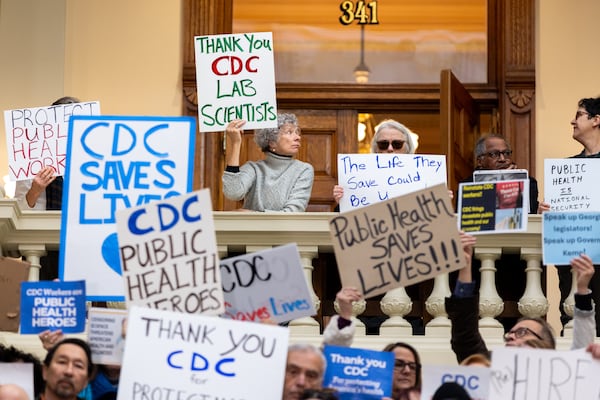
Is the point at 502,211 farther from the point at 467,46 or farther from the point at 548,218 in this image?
the point at 467,46

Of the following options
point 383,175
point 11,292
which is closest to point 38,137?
point 11,292

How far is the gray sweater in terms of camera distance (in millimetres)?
9750

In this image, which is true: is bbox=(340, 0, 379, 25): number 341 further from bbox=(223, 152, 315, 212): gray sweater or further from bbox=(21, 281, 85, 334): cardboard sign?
bbox=(21, 281, 85, 334): cardboard sign

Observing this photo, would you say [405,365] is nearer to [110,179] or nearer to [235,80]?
[110,179]

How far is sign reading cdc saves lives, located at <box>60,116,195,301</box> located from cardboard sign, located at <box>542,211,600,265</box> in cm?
165

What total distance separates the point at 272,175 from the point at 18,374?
2313 mm

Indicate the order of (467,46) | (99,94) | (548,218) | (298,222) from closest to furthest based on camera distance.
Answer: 1. (548,218)
2. (298,222)
3. (99,94)
4. (467,46)

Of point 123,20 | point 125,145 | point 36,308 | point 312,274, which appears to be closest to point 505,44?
point 123,20

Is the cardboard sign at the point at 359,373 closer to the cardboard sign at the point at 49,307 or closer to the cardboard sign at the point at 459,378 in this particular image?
the cardboard sign at the point at 459,378

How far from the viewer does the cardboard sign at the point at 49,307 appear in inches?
325

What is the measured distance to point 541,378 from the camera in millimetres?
7836

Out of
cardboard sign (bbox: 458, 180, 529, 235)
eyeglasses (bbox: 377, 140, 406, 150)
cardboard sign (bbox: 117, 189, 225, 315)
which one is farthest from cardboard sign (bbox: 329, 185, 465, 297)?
eyeglasses (bbox: 377, 140, 406, 150)

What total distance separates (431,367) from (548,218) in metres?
1.24

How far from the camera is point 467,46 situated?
13945 mm
